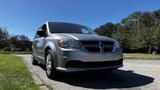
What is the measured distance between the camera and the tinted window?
27.4 ft

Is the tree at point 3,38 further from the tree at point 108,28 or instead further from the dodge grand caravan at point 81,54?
the dodge grand caravan at point 81,54

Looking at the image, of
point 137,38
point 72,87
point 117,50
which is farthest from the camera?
point 137,38

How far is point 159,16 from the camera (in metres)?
82.8

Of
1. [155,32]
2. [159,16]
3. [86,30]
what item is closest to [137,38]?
[155,32]

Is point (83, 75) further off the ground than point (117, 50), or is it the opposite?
point (117, 50)

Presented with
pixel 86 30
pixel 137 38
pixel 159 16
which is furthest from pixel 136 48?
pixel 86 30

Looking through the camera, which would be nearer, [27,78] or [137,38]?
[27,78]

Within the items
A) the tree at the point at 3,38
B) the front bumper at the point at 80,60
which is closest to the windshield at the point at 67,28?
the front bumper at the point at 80,60

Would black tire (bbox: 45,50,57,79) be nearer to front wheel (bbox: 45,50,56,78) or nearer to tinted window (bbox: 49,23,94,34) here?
front wheel (bbox: 45,50,56,78)

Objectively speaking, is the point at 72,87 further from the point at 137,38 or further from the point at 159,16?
the point at 159,16

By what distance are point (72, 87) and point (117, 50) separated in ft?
5.75

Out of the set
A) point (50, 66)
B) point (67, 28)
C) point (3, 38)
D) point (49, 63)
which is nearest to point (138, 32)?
point (3, 38)

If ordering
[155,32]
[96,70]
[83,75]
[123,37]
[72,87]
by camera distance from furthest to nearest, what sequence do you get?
[123,37] → [155,32] → [83,75] → [96,70] → [72,87]

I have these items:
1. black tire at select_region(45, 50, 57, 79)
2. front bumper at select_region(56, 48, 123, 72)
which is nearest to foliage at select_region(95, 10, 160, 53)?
black tire at select_region(45, 50, 57, 79)
